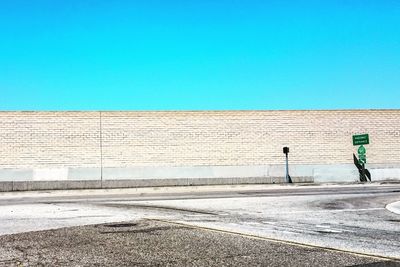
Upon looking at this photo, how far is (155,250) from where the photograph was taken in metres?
8.75

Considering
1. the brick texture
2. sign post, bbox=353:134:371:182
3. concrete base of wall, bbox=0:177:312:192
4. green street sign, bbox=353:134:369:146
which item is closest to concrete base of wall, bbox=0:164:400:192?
concrete base of wall, bbox=0:177:312:192

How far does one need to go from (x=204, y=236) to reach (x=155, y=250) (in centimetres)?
163

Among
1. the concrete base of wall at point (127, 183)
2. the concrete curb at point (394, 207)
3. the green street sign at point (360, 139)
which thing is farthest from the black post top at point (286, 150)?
the concrete curb at point (394, 207)

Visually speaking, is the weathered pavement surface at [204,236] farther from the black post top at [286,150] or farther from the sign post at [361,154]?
the sign post at [361,154]

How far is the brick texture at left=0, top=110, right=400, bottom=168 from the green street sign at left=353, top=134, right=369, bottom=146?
72 centimetres

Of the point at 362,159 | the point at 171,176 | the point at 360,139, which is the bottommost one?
the point at 171,176

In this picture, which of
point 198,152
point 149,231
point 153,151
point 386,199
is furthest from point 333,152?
point 149,231

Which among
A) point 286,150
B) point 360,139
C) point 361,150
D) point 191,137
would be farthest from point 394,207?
point 191,137

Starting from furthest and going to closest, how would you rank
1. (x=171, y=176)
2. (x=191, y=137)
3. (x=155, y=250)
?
(x=191, y=137) < (x=171, y=176) < (x=155, y=250)

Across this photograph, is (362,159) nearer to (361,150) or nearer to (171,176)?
(361,150)

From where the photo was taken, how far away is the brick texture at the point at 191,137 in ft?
108

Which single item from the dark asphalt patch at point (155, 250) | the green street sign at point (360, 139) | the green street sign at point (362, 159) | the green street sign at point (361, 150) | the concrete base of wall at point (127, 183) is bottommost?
the dark asphalt patch at point (155, 250)

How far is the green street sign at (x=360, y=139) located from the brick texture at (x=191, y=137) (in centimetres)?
72

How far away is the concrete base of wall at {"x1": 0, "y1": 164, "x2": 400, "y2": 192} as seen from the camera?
31.7 metres
